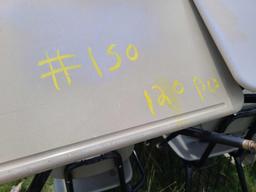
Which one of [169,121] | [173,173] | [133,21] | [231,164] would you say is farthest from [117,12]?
[231,164]

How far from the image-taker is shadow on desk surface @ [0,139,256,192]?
179 centimetres

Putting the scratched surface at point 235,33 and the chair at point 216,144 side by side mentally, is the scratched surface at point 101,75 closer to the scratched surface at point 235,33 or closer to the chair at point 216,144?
the scratched surface at point 235,33

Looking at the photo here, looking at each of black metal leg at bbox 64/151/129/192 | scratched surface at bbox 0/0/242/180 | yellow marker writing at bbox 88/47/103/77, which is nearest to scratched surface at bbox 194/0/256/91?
scratched surface at bbox 0/0/242/180

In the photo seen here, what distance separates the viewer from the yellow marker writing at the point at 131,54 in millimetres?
769

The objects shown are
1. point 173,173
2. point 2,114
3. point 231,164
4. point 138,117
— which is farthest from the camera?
point 231,164

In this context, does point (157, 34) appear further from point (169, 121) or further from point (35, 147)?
point (35, 147)

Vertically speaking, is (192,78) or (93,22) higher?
(93,22)

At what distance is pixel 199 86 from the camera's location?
843 millimetres

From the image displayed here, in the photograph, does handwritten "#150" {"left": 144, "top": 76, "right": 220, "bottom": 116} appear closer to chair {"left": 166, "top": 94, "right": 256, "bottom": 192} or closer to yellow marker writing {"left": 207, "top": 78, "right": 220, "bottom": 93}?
yellow marker writing {"left": 207, "top": 78, "right": 220, "bottom": 93}

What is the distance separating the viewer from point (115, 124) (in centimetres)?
72

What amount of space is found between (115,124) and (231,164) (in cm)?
147

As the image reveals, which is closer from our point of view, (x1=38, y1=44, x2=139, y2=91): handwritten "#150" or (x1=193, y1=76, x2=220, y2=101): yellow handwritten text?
(x1=38, y1=44, x2=139, y2=91): handwritten "#150"

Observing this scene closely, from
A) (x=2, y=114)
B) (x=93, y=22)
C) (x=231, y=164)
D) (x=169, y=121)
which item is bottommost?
(x=231, y=164)

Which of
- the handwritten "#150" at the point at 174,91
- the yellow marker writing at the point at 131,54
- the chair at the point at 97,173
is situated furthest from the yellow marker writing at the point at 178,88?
the chair at the point at 97,173
